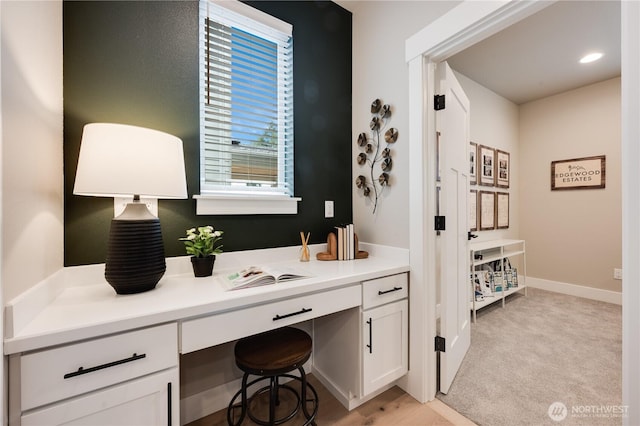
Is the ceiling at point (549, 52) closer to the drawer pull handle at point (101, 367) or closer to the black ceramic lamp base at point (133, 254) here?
the black ceramic lamp base at point (133, 254)

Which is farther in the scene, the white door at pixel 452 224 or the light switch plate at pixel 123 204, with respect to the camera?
the white door at pixel 452 224

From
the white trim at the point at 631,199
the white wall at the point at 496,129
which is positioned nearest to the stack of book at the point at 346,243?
the white trim at the point at 631,199

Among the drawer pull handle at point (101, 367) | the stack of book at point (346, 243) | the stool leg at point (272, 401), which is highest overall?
the stack of book at point (346, 243)

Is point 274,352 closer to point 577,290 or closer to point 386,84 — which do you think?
point 386,84

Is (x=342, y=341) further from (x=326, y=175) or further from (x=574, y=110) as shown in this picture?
(x=574, y=110)

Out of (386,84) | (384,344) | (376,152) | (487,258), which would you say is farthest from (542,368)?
(386,84)

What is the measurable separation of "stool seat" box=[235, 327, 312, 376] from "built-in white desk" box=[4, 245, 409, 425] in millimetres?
191

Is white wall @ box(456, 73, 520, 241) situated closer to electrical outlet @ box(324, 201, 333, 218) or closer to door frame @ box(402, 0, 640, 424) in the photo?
door frame @ box(402, 0, 640, 424)

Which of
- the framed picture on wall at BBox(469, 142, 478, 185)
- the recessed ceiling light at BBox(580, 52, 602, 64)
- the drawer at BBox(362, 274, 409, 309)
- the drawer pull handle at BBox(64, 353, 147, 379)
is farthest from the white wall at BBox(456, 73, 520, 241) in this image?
the drawer pull handle at BBox(64, 353, 147, 379)

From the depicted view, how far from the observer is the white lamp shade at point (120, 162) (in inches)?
37.4

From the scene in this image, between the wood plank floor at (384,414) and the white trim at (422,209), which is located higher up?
the white trim at (422,209)

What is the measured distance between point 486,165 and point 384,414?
3108 mm

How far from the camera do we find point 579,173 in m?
3.39

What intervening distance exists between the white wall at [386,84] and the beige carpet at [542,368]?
1.06 meters
